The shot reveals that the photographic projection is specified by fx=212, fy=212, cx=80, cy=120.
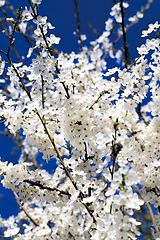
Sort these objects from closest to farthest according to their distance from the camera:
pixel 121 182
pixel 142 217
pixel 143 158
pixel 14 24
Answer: pixel 121 182
pixel 14 24
pixel 143 158
pixel 142 217

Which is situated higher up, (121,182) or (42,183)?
(42,183)

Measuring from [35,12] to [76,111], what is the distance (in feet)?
3.88

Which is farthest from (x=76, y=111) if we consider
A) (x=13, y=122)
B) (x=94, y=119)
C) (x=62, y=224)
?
(x=62, y=224)

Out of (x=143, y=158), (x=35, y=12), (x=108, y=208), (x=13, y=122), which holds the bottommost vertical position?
(x=108, y=208)

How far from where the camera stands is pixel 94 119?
99.9 inches

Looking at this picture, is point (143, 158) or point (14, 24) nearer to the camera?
point (14, 24)

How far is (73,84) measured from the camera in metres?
2.50

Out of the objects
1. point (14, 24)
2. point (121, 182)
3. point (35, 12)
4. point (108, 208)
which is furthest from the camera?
point (35, 12)

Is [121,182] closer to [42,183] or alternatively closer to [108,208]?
[108,208]

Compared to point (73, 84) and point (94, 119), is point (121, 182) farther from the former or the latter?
point (73, 84)

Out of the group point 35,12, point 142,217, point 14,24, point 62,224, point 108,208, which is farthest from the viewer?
point 142,217

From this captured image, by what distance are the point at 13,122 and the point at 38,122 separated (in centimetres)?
30

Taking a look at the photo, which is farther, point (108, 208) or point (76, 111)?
point (76, 111)

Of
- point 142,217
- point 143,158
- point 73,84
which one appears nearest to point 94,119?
point 73,84
